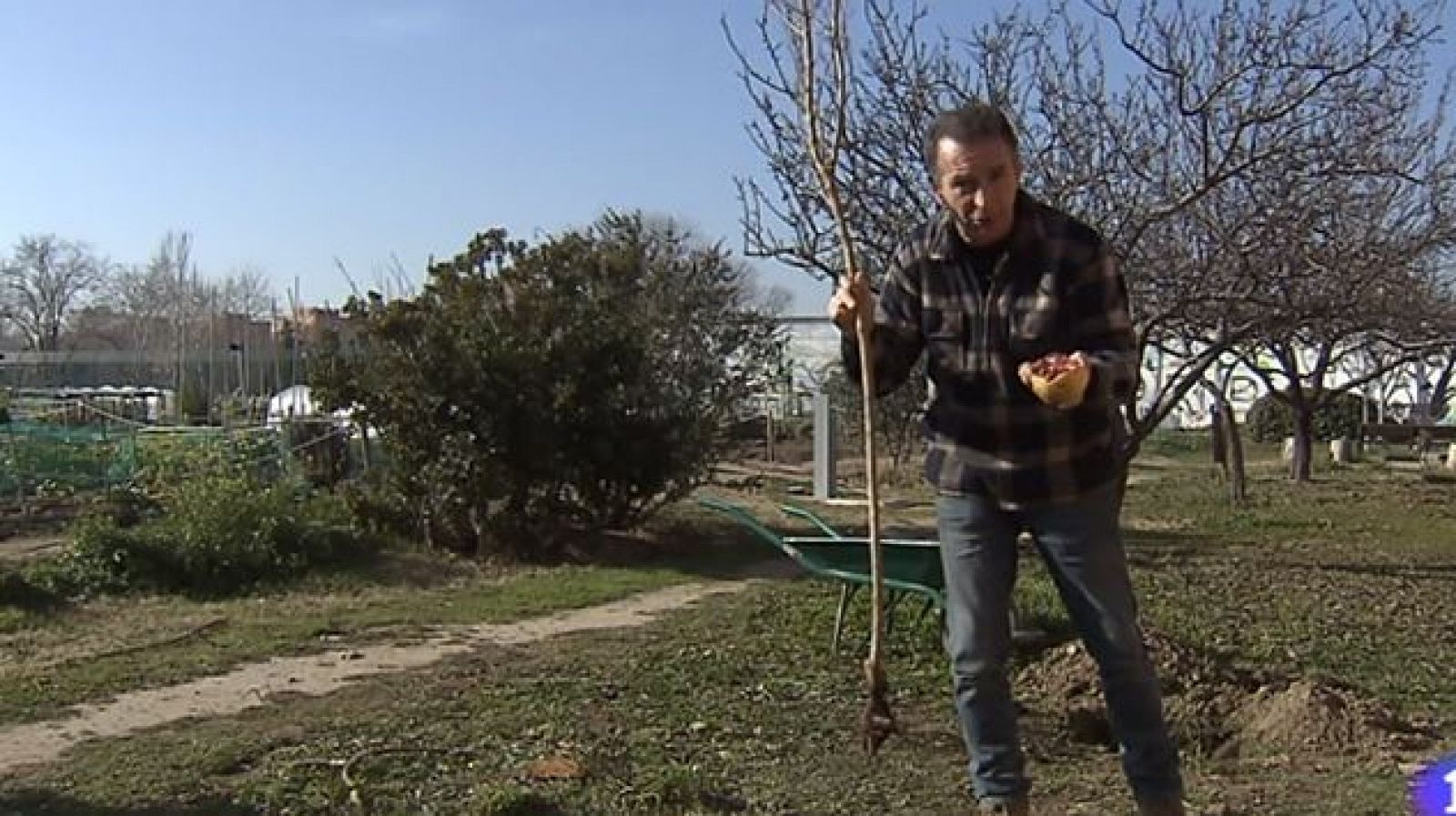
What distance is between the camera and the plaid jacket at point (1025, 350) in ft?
11.1

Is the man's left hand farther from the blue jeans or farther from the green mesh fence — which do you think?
the green mesh fence

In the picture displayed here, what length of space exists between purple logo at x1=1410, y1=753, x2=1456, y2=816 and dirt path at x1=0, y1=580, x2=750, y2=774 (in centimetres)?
→ 490

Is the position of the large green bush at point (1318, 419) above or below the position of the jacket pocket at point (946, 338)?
above

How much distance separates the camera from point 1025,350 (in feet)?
11.2

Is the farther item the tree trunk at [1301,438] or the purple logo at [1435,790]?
A: the tree trunk at [1301,438]

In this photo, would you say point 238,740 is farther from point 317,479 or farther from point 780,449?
point 780,449

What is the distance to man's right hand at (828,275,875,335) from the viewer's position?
350cm

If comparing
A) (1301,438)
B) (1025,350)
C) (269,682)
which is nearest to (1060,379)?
(1025,350)

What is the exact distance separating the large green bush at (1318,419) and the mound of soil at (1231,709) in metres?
28.1

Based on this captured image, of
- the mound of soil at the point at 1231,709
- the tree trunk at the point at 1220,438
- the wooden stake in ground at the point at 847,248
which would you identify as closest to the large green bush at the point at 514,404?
the mound of soil at the point at 1231,709

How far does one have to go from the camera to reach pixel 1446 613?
999cm

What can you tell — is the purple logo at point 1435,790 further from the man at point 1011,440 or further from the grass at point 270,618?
the grass at point 270,618

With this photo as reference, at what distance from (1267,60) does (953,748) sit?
15.6 feet

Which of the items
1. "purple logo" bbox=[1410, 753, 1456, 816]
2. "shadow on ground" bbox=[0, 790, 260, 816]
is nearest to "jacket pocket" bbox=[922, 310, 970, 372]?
"purple logo" bbox=[1410, 753, 1456, 816]
